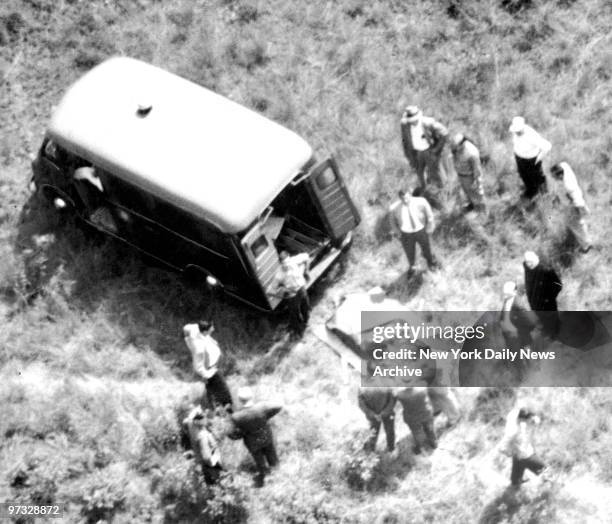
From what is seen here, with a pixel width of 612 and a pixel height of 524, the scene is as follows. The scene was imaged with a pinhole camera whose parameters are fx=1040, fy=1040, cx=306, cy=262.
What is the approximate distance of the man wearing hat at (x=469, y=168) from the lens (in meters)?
13.0

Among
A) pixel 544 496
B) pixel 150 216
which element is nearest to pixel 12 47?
pixel 150 216

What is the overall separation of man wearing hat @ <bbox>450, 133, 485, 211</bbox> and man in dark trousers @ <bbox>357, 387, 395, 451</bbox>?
128 inches

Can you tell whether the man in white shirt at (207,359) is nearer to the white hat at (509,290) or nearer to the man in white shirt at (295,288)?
the man in white shirt at (295,288)

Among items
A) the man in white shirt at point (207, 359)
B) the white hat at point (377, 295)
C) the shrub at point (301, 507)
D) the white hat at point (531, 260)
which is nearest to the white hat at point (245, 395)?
the man in white shirt at point (207, 359)

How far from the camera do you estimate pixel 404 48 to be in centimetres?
1564

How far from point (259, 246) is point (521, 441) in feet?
12.8

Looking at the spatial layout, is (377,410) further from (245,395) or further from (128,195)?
(128,195)

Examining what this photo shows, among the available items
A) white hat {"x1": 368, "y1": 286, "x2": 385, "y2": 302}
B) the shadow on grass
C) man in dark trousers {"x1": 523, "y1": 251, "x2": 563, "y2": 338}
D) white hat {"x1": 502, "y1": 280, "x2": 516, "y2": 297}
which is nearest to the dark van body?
the shadow on grass

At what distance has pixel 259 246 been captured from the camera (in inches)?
496

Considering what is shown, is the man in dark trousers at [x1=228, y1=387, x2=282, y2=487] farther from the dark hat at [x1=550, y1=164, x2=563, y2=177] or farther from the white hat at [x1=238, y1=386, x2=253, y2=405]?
the dark hat at [x1=550, y1=164, x2=563, y2=177]

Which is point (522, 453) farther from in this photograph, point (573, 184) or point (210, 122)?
point (210, 122)

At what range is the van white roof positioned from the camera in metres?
12.4

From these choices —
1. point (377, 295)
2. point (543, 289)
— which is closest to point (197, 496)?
point (377, 295)

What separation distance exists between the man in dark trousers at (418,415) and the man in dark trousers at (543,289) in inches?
69.5
